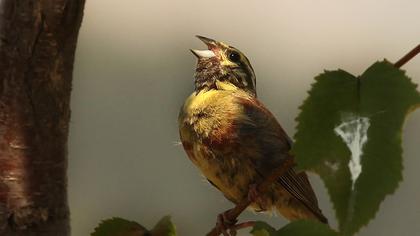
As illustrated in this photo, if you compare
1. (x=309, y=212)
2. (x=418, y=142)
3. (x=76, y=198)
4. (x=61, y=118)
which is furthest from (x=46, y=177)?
(x=418, y=142)

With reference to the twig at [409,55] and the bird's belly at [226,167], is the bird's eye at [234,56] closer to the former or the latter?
the bird's belly at [226,167]

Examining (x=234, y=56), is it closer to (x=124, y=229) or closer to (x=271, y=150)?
(x=271, y=150)

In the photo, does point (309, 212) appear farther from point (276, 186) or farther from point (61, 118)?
point (61, 118)

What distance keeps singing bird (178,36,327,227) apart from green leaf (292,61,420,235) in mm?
382

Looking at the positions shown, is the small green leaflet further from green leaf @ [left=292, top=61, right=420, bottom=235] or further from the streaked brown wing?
green leaf @ [left=292, top=61, right=420, bottom=235]

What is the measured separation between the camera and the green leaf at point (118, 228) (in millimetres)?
585

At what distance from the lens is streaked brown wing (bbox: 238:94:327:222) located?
2.38ft

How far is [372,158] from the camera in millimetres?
316

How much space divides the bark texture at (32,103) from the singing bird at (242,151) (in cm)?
21

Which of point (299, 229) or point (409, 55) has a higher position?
point (409, 55)

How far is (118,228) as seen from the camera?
0.59 m

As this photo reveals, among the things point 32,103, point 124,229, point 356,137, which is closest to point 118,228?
point 124,229

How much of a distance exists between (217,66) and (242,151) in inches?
6.5

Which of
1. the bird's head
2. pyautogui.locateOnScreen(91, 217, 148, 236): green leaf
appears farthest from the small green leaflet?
the bird's head
